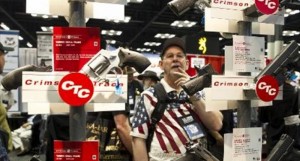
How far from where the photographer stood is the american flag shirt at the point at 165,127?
2.27 meters

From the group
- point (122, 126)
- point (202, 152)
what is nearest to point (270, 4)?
point (202, 152)

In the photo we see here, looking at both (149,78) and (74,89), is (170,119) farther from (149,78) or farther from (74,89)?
(149,78)

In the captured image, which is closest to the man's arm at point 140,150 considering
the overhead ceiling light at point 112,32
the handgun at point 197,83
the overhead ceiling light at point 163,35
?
the handgun at point 197,83

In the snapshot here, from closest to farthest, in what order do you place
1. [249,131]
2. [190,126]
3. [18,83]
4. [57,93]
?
[57,93]
[18,83]
[249,131]
[190,126]

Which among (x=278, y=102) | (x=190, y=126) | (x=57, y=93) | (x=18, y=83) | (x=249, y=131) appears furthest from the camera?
(x=278, y=102)

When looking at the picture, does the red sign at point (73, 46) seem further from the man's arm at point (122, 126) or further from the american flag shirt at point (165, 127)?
the man's arm at point (122, 126)

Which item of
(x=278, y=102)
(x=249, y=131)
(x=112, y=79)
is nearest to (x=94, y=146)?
(x=112, y=79)

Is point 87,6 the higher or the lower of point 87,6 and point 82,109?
the higher

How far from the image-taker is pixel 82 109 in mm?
1457

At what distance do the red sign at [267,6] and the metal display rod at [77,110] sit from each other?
720 millimetres

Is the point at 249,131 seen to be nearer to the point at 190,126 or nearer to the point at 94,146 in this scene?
the point at 190,126

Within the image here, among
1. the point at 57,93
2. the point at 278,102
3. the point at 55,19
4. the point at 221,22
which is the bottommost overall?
the point at 278,102

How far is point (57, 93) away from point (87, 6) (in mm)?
→ 335

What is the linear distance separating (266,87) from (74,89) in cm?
82
